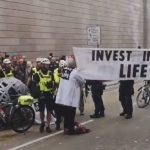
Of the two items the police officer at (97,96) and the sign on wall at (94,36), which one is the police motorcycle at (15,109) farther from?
the sign on wall at (94,36)

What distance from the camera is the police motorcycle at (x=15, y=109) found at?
41.3 ft

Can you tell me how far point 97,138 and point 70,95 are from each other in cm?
120

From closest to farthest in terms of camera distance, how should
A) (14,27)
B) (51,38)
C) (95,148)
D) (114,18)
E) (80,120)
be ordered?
(95,148) → (80,120) → (14,27) → (51,38) → (114,18)

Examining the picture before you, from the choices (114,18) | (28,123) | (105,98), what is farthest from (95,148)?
(114,18)

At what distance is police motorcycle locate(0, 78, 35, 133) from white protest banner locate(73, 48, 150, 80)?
153 centimetres

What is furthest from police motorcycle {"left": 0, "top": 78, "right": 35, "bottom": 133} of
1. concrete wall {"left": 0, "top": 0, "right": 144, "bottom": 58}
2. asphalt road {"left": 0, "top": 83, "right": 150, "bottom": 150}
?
concrete wall {"left": 0, "top": 0, "right": 144, "bottom": 58}

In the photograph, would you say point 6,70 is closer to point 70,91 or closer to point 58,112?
point 58,112

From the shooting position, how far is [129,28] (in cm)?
4344

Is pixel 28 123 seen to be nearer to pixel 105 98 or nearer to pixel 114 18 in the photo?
pixel 105 98

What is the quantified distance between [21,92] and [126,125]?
264cm

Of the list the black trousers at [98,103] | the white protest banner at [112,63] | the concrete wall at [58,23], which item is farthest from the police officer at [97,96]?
the concrete wall at [58,23]

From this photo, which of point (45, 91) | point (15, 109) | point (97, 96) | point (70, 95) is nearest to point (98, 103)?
point (97, 96)

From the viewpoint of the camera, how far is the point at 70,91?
12297 mm

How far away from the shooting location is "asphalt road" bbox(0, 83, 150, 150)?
10867 mm
